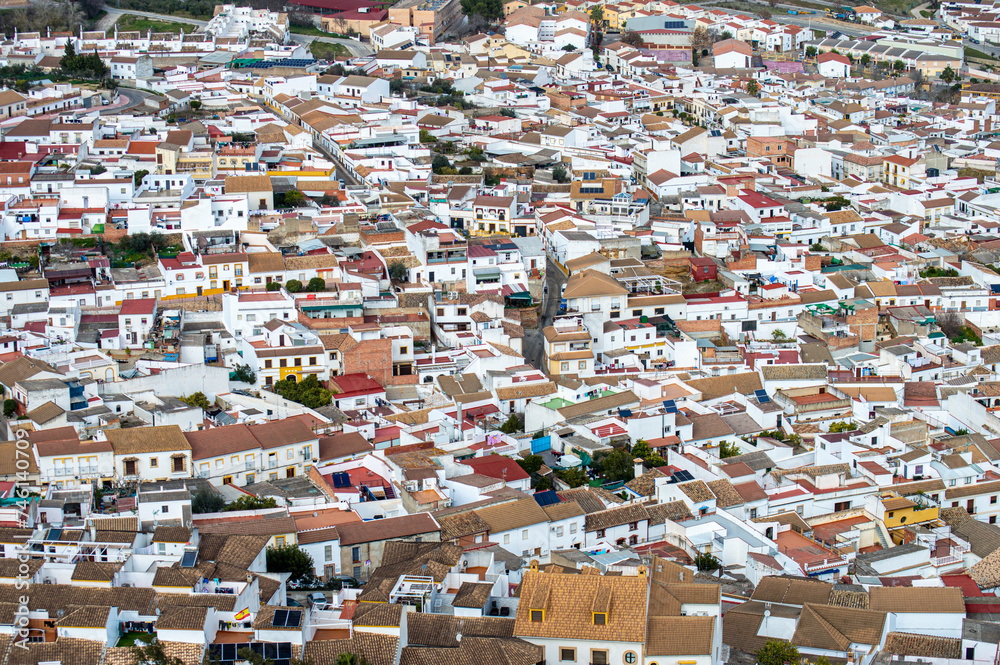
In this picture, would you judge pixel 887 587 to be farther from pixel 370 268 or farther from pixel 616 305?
pixel 370 268

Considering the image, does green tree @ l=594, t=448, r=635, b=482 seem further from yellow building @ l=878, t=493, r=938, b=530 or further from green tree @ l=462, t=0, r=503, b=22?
green tree @ l=462, t=0, r=503, b=22

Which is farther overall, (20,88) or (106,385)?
(20,88)

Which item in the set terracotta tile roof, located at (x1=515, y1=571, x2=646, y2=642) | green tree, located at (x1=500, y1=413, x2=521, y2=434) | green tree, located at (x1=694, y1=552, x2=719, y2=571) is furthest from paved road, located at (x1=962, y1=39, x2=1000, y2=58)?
terracotta tile roof, located at (x1=515, y1=571, x2=646, y2=642)

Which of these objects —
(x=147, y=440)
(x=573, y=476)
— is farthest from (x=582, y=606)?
(x=147, y=440)

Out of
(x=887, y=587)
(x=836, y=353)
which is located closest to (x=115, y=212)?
(x=836, y=353)

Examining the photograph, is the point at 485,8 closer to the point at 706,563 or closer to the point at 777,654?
the point at 706,563

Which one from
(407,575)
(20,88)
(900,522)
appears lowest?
(900,522)

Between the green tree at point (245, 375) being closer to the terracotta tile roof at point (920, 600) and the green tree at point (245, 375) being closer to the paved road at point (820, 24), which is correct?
the terracotta tile roof at point (920, 600)
